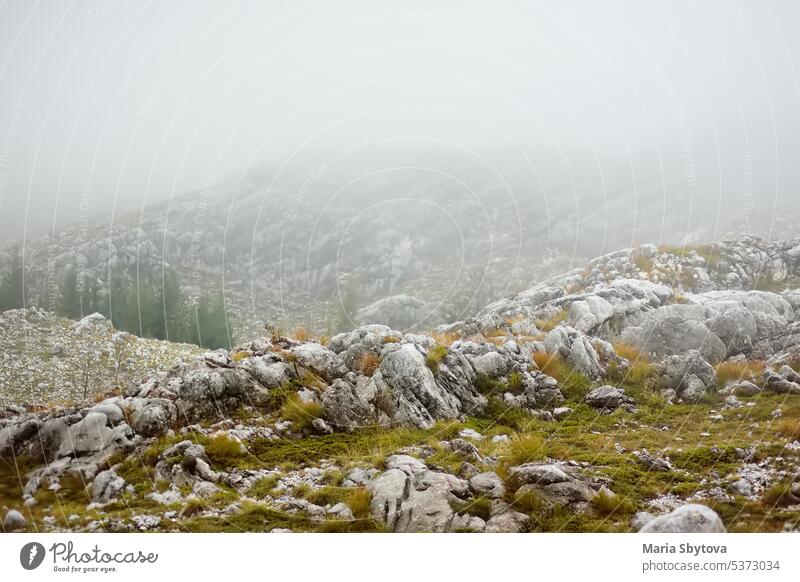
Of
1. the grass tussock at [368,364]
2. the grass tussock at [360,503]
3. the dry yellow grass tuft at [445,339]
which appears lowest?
the grass tussock at [360,503]

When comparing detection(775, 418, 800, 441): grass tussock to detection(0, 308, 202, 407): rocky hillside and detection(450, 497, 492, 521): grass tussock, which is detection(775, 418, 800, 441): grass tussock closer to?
detection(450, 497, 492, 521): grass tussock

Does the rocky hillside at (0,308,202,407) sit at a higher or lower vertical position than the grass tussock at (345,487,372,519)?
higher

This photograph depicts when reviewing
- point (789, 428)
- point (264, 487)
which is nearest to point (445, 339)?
point (264, 487)

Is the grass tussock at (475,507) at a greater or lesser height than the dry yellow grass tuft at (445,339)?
lesser

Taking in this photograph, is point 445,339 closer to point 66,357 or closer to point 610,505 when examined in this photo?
point 610,505

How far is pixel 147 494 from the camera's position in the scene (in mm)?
8570

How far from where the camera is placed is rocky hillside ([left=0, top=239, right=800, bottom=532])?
26.3 ft

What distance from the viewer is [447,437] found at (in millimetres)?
10727

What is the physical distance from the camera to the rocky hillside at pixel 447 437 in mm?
8016

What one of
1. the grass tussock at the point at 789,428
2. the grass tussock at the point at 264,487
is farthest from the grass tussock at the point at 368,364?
the grass tussock at the point at 789,428

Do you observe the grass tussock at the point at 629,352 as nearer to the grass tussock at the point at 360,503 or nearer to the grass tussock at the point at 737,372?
the grass tussock at the point at 737,372

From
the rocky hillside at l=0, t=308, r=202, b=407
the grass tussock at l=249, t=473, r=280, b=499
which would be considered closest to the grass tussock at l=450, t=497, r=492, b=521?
the grass tussock at l=249, t=473, r=280, b=499

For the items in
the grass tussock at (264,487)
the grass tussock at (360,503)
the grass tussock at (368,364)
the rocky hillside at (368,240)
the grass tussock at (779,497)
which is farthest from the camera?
the rocky hillside at (368,240)

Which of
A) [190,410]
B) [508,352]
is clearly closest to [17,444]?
[190,410]
